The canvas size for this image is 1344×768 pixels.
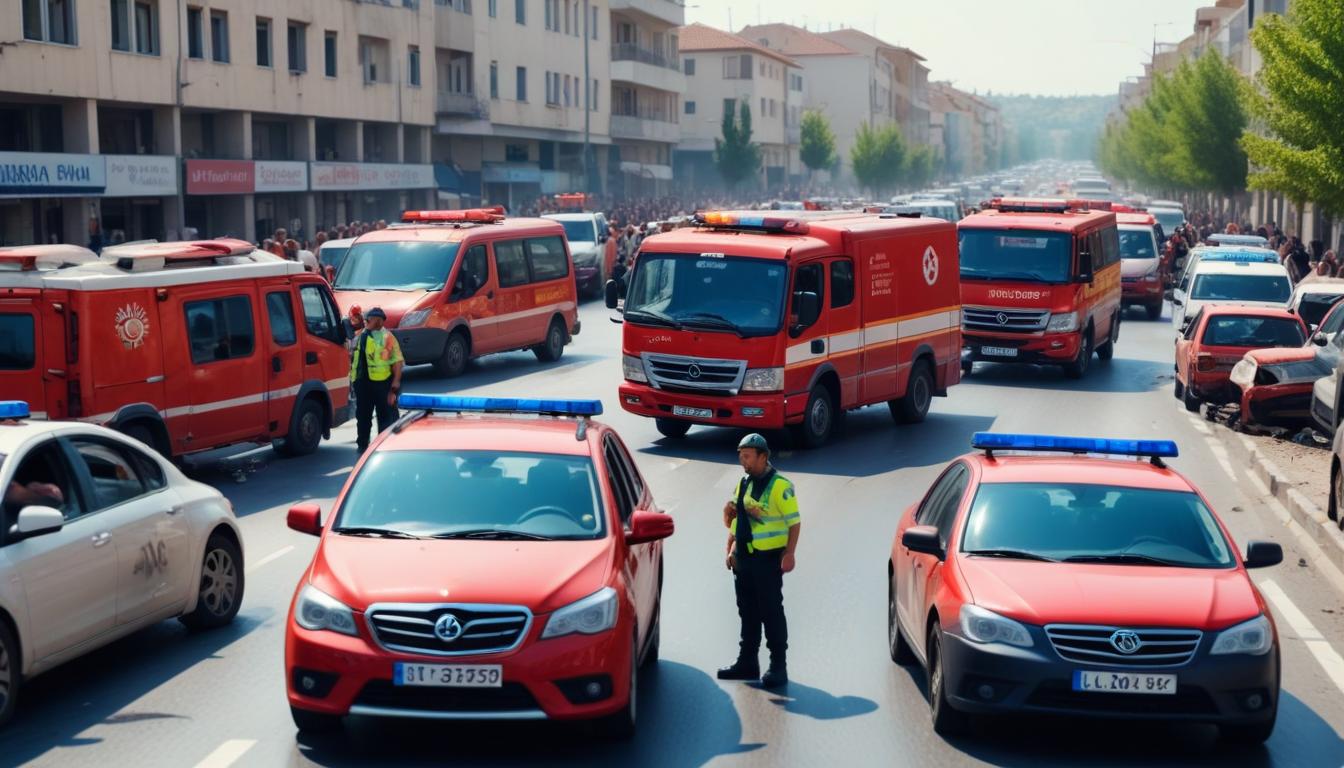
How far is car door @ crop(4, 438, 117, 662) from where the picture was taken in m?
8.20

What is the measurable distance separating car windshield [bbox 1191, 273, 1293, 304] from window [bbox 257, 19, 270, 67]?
3025 centimetres

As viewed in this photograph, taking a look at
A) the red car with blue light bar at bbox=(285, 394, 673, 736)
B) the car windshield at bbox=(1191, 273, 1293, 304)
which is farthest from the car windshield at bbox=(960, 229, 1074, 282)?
the red car with blue light bar at bbox=(285, 394, 673, 736)

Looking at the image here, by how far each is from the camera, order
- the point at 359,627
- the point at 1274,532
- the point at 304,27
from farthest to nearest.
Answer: the point at 304,27 < the point at 1274,532 < the point at 359,627

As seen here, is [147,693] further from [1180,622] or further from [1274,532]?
[1274,532]

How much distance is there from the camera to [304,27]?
52.7 meters

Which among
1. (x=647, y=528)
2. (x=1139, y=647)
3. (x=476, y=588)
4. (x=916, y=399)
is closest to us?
(x=476, y=588)

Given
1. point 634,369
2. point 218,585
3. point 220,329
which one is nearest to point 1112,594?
point 218,585

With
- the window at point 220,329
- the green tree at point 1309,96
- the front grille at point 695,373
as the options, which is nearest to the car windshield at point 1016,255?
the green tree at point 1309,96

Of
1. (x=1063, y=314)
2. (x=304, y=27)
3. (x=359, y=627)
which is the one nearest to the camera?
(x=359, y=627)

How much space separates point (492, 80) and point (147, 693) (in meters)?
61.0

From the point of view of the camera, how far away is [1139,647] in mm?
7645

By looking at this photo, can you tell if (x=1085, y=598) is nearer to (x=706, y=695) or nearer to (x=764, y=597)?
(x=764, y=597)

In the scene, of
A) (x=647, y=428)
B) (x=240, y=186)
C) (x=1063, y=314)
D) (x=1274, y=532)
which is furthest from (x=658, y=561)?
(x=240, y=186)

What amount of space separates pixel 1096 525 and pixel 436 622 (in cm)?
333
